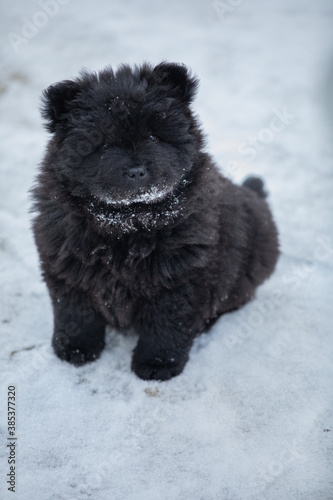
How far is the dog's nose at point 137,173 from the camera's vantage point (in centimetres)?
238

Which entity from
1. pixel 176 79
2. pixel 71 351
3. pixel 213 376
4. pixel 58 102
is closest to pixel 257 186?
pixel 176 79

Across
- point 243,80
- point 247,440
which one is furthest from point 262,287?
point 243,80

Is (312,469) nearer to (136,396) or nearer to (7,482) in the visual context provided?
(136,396)

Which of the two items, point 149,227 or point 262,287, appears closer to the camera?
point 149,227

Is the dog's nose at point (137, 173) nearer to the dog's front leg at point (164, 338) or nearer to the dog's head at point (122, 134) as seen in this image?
the dog's head at point (122, 134)

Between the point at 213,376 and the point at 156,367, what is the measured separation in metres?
0.42

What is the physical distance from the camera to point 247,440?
2.62 m

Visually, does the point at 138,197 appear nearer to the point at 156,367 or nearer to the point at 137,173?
the point at 137,173

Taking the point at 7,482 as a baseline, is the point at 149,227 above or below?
above

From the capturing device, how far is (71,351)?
9.87 feet

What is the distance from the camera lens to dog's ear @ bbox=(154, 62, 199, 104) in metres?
2.62

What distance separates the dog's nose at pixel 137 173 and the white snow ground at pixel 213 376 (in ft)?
4.67

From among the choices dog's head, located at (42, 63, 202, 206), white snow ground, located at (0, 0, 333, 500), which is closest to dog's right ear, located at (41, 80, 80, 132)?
dog's head, located at (42, 63, 202, 206)

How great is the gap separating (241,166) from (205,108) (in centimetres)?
154
